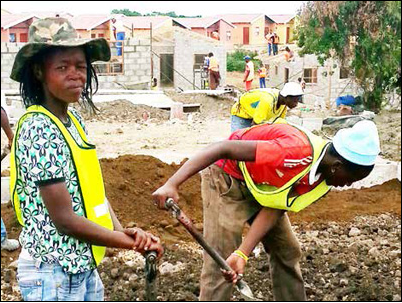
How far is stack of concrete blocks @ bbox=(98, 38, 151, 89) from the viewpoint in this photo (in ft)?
19.3

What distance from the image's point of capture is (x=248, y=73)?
443 centimetres

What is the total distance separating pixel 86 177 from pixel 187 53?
3846 mm

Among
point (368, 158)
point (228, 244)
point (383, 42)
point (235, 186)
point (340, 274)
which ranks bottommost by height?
point (340, 274)

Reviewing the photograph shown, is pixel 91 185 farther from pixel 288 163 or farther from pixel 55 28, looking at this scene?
pixel 288 163

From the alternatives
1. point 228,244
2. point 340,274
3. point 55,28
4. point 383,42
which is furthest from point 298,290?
point 383,42

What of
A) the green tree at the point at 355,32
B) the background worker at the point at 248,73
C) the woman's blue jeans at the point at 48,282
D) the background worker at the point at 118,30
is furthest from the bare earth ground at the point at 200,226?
the woman's blue jeans at the point at 48,282

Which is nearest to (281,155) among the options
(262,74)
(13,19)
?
(262,74)

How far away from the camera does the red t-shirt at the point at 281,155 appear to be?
256 centimetres

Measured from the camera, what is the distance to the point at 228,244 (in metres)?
3.03

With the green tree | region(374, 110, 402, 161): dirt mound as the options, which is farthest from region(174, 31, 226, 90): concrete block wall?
region(374, 110, 402, 161): dirt mound

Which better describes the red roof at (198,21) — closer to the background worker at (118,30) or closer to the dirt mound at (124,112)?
the background worker at (118,30)

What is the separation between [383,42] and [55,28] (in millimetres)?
4069

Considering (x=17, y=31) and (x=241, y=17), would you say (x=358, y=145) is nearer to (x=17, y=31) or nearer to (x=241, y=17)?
(x=241, y=17)

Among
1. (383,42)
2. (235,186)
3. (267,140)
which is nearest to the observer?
(267,140)
